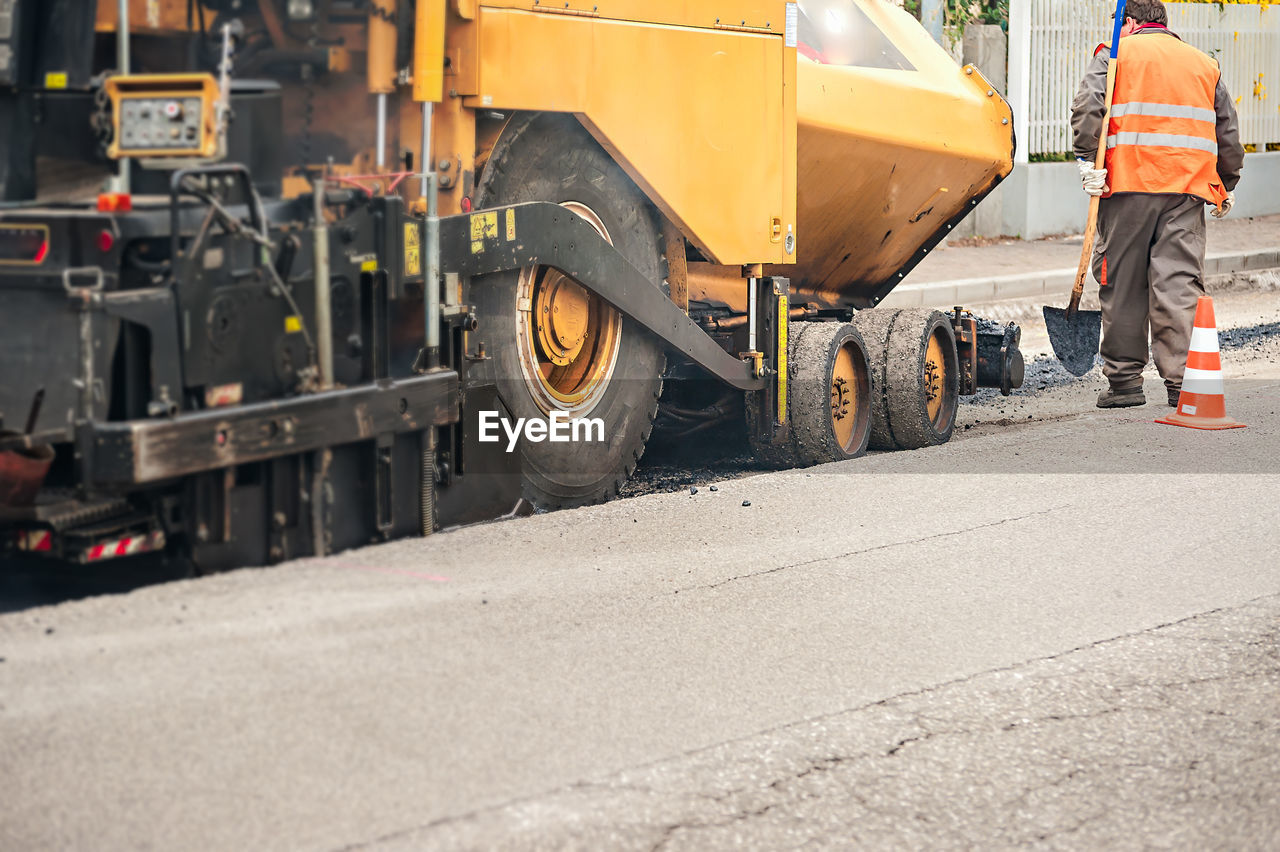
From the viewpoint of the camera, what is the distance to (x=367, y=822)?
3232mm

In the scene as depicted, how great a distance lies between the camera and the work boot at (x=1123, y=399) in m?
8.85

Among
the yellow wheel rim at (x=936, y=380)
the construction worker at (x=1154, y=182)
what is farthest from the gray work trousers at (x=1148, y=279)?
the yellow wheel rim at (x=936, y=380)

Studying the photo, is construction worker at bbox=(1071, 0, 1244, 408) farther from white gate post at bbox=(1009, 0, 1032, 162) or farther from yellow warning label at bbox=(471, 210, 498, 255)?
white gate post at bbox=(1009, 0, 1032, 162)

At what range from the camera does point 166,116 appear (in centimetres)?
441

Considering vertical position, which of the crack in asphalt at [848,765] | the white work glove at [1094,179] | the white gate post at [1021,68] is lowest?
the crack in asphalt at [848,765]

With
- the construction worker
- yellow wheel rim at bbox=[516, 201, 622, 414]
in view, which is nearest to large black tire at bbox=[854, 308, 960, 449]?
the construction worker

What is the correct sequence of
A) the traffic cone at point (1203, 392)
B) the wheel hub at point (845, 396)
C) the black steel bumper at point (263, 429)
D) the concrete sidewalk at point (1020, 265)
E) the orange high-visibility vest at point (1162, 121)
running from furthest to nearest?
the concrete sidewalk at point (1020, 265) < the orange high-visibility vest at point (1162, 121) < the traffic cone at point (1203, 392) < the wheel hub at point (845, 396) < the black steel bumper at point (263, 429)

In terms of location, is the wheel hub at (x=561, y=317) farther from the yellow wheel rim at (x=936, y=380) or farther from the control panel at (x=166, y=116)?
the yellow wheel rim at (x=936, y=380)

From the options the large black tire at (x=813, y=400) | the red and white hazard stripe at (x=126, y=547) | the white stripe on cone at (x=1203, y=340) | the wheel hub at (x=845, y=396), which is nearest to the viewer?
the red and white hazard stripe at (x=126, y=547)

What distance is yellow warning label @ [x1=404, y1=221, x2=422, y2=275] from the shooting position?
17.2 feet

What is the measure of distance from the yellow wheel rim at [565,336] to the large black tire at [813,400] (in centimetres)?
104

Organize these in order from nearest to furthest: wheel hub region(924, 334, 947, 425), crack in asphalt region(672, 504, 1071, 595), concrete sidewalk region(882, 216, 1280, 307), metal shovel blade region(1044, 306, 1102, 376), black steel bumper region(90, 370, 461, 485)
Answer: black steel bumper region(90, 370, 461, 485) → crack in asphalt region(672, 504, 1071, 595) → wheel hub region(924, 334, 947, 425) → metal shovel blade region(1044, 306, 1102, 376) → concrete sidewalk region(882, 216, 1280, 307)

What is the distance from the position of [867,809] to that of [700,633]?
1105 millimetres

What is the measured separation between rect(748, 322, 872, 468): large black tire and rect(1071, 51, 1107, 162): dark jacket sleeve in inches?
83.3
